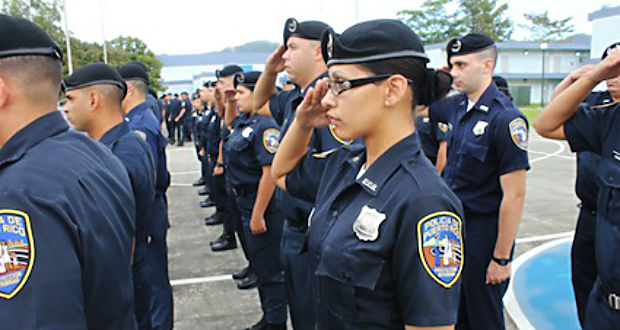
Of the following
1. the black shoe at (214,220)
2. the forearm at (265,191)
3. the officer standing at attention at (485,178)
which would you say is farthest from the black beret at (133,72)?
the officer standing at attention at (485,178)

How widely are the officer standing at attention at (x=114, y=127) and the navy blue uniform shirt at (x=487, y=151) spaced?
210cm

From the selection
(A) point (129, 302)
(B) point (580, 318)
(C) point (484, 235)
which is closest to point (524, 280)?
(B) point (580, 318)

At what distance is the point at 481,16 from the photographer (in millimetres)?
56500

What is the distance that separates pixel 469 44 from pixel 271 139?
175 cm

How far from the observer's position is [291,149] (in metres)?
2.34

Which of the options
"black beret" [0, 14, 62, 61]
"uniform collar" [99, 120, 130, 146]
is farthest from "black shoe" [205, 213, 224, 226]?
"black beret" [0, 14, 62, 61]

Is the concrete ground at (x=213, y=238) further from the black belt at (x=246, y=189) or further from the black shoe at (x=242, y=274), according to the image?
the black belt at (x=246, y=189)

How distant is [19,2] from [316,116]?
36742mm

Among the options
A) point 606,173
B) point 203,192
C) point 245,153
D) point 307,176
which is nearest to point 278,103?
point 245,153

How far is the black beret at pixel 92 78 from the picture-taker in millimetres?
3176

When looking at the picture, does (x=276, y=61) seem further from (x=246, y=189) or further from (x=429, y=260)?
(x=429, y=260)

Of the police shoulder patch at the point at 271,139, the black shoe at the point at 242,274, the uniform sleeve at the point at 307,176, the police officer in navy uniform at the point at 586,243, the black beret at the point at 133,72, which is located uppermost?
the black beret at the point at 133,72

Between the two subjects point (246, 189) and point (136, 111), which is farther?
point (246, 189)

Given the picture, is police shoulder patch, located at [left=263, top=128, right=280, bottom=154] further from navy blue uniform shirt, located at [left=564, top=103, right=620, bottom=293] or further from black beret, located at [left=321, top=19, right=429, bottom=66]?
black beret, located at [left=321, top=19, right=429, bottom=66]
